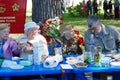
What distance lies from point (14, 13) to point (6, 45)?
2.07 metres

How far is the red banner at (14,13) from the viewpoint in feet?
24.0

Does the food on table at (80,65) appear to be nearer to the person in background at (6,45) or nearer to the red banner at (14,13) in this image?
the person in background at (6,45)

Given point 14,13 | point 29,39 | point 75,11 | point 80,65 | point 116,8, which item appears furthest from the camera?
point 75,11

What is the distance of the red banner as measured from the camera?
7.31m

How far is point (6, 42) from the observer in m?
5.41

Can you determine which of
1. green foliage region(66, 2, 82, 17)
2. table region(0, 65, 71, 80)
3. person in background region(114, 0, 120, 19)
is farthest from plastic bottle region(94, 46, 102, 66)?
green foliage region(66, 2, 82, 17)

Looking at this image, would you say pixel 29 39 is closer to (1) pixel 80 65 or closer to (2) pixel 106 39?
(1) pixel 80 65

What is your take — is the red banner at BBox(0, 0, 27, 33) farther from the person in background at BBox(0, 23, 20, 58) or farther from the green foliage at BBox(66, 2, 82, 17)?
the green foliage at BBox(66, 2, 82, 17)

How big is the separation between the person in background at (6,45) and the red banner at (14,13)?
184 cm

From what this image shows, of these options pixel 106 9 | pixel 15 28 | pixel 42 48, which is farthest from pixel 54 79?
pixel 106 9

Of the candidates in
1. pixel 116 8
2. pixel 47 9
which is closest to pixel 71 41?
pixel 47 9

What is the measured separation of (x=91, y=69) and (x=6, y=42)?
1458mm

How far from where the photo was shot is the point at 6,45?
5402 mm

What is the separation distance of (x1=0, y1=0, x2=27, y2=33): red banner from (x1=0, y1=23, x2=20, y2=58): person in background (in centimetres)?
184
